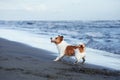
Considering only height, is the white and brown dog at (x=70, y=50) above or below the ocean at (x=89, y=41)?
above

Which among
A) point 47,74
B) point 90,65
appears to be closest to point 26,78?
point 47,74

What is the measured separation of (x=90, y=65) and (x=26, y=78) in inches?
152

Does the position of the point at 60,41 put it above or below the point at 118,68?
above

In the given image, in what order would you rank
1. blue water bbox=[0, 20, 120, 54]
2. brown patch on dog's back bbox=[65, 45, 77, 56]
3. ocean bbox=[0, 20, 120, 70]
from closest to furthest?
brown patch on dog's back bbox=[65, 45, 77, 56] → ocean bbox=[0, 20, 120, 70] → blue water bbox=[0, 20, 120, 54]

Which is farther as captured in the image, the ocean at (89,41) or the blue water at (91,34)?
the blue water at (91,34)

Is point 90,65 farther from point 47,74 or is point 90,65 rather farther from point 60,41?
point 47,74

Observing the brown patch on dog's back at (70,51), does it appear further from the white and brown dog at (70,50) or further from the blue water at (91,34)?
the blue water at (91,34)

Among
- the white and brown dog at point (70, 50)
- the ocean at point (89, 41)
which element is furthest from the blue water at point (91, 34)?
the white and brown dog at point (70, 50)

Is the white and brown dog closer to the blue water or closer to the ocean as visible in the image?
the ocean

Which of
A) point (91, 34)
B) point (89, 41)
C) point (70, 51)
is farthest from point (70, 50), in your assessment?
point (91, 34)

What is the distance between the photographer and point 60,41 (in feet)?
37.2

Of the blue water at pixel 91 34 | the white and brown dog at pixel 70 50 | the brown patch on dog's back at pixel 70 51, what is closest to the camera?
the white and brown dog at pixel 70 50

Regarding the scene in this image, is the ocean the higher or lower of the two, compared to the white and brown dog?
lower

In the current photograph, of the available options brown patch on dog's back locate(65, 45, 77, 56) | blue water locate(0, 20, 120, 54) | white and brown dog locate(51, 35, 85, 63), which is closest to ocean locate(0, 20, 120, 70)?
blue water locate(0, 20, 120, 54)
